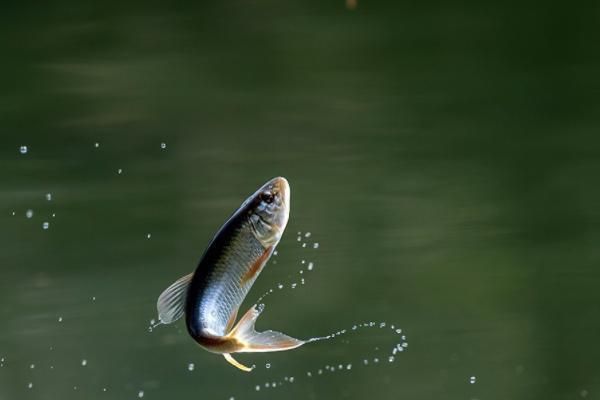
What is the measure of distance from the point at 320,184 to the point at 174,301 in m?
0.93

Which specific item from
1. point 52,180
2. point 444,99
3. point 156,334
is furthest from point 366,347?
point 52,180

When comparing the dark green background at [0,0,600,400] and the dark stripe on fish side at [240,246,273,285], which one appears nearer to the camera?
the dark stripe on fish side at [240,246,273,285]

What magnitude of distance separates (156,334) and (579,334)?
79 centimetres

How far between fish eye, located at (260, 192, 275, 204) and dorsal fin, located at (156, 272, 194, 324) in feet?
0.33

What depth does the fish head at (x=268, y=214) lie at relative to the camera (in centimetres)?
98

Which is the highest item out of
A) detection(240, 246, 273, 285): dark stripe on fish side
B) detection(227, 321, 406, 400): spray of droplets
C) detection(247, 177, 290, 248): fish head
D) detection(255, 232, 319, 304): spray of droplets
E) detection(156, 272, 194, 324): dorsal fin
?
detection(247, 177, 290, 248): fish head

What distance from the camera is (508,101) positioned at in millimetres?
1965

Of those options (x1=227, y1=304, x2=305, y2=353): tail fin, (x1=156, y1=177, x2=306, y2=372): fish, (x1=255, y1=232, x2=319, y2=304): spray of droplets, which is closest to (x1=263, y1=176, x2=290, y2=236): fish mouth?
(x1=156, y1=177, x2=306, y2=372): fish

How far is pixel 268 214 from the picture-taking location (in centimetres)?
99

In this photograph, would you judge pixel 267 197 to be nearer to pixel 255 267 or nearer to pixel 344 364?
pixel 255 267

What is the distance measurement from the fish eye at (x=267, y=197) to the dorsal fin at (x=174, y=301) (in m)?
0.10

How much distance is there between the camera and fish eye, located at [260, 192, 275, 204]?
3.26ft

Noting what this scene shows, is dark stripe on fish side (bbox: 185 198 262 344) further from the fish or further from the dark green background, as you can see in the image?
the dark green background

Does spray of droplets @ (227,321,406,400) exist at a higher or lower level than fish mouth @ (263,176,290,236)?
lower
